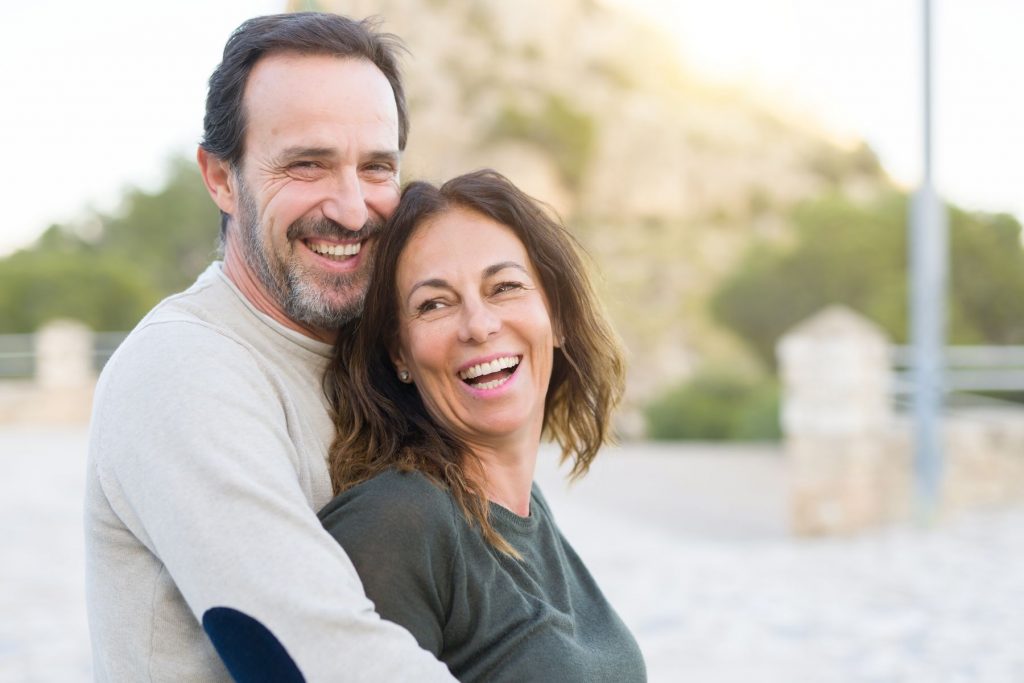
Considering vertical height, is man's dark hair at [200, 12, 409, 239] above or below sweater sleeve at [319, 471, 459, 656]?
above

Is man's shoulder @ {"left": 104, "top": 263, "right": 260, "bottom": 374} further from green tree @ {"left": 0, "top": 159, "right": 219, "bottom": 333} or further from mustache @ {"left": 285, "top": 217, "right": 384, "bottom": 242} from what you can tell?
green tree @ {"left": 0, "top": 159, "right": 219, "bottom": 333}

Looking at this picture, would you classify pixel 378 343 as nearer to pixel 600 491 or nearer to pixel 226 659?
pixel 226 659

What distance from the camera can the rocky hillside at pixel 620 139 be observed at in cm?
3928

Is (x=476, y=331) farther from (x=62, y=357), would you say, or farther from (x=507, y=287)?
(x=62, y=357)

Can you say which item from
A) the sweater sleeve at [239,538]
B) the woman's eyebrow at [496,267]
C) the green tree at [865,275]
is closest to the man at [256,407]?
the sweater sleeve at [239,538]

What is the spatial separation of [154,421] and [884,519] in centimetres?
925

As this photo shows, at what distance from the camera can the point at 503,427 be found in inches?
83.9

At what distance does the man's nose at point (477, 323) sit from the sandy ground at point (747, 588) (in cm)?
445

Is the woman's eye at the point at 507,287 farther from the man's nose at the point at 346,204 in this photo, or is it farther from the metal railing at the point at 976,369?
the metal railing at the point at 976,369

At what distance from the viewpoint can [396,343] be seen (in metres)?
2.15

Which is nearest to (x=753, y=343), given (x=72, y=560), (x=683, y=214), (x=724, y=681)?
(x=72, y=560)

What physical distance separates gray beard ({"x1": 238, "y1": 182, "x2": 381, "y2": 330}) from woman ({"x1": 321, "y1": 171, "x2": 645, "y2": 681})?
0.04 meters

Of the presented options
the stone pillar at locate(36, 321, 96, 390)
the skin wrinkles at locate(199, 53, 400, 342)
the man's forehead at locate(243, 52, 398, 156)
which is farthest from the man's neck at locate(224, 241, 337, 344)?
the stone pillar at locate(36, 321, 96, 390)

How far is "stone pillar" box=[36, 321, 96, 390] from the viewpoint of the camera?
61.4ft
